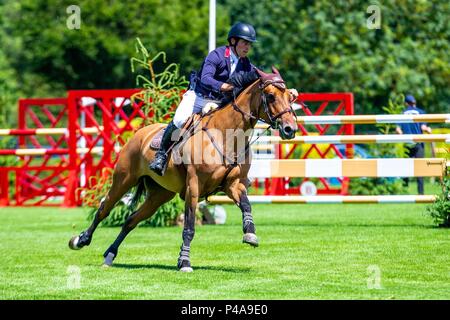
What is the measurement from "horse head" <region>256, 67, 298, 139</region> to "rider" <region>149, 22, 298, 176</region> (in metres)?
0.22

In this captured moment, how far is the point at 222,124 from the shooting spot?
10.8 meters

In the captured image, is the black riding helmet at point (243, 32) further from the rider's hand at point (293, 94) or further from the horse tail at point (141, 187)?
the horse tail at point (141, 187)

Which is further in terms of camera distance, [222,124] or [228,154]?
[222,124]

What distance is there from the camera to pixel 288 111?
1027cm

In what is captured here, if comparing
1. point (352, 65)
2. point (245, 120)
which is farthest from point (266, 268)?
point (352, 65)

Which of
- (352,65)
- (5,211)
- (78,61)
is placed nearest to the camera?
(5,211)

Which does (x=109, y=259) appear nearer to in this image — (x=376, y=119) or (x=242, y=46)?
(x=242, y=46)

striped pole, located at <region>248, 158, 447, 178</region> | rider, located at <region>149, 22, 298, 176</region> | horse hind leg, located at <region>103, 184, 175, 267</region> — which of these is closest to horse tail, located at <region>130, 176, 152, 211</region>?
horse hind leg, located at <region>103, 184, 175, 267</region>

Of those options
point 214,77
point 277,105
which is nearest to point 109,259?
point 214,77

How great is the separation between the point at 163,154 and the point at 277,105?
145 cm

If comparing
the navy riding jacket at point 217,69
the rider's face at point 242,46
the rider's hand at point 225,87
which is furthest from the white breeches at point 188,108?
the rider's face at point 242,46

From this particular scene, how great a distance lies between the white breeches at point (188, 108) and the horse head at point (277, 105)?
2.72ft
